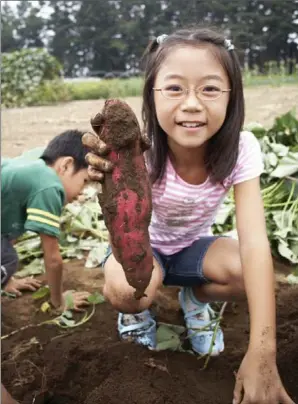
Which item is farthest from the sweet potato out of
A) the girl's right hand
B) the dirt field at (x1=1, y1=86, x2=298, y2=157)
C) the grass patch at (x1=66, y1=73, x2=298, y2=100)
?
the grass patch at (x1=66, y1=73, x2=298, y2=100)

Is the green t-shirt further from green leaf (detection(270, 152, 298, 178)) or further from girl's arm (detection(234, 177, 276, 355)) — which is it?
green leaf (detection(270, 152, 298, 178))

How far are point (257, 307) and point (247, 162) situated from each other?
0.40 meters

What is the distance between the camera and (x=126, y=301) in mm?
1321

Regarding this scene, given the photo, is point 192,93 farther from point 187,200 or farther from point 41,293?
point 41,293

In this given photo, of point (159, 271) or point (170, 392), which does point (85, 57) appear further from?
point (170, 392)

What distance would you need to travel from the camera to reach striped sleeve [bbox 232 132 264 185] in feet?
4.29

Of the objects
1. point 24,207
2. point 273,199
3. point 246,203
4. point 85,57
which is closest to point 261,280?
point 246,203

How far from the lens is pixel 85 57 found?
3.26m

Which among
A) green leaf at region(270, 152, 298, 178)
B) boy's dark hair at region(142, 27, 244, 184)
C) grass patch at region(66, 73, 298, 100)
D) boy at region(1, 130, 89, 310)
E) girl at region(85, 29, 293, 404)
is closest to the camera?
girl at region(85, 29, 293, 404)

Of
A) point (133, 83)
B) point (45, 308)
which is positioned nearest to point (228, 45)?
point (45, 308)

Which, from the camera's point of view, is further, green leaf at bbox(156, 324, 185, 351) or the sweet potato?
green leaf at bbox(156, 324, 185, 351)

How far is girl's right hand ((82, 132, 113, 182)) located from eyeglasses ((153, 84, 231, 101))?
0.29 meters

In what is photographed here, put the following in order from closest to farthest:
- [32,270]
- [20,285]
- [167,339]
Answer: [167,339]
[20,285]
[32,270]

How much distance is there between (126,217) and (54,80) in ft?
26.0
